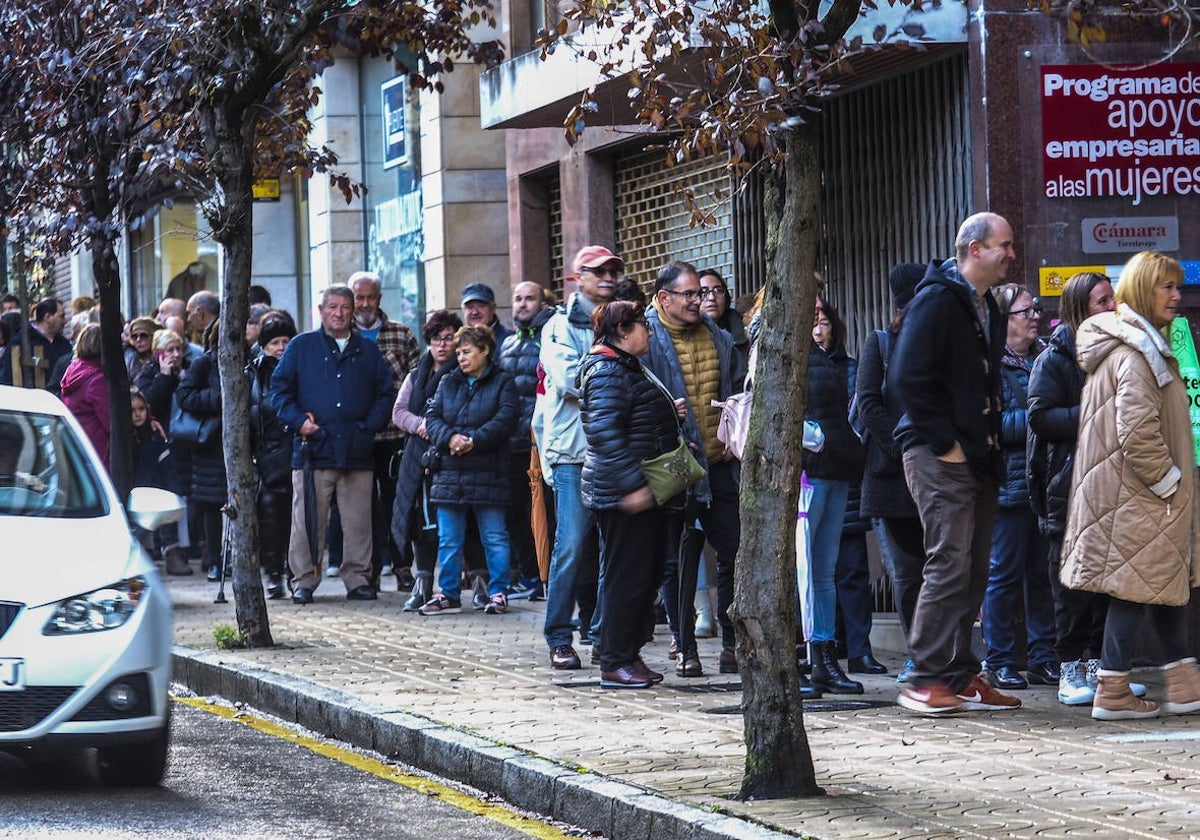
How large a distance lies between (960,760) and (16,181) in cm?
910

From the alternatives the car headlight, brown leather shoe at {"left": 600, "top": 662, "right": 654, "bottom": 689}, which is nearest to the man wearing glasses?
brown leather shoe at {"left": 600, "top": 662, "right": 654, "bottom": 689}

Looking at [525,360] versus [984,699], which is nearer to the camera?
[984,699]

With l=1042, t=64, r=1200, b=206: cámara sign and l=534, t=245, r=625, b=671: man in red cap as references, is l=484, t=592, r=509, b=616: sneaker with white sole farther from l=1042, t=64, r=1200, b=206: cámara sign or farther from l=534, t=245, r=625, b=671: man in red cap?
l=1042, t=64, r=1200, b=206: cámara sign

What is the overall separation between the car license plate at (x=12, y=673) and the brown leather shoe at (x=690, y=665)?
3903mm

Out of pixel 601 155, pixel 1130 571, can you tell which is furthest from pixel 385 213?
pixel 1130 571

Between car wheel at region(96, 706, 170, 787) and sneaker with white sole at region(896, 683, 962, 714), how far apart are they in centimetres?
307

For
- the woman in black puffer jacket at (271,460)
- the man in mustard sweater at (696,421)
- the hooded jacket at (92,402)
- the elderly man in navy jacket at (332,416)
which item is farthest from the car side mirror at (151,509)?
the hooded jacket at (92,402)

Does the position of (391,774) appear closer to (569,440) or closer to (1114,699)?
(569,440)

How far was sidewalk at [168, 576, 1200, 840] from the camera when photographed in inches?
270

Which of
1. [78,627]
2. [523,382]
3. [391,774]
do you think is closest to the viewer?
[78,627]

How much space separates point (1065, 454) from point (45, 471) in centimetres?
440

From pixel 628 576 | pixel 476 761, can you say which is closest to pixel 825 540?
pixel 628 576

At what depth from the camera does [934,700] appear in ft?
30.0

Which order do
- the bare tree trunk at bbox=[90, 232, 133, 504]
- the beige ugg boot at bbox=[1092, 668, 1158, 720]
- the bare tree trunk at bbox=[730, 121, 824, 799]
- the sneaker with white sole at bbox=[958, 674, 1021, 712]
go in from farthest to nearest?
the bare tree trunk at bbox=[90, 232, 133, 504], the sneaker with white sole at bbox=[958, 674, 1021, 712], the beige ugg boot at bbox=[1092, 668, 1158, 720], the bare tree trunk at bbox=[730, 121, 824, 799]
